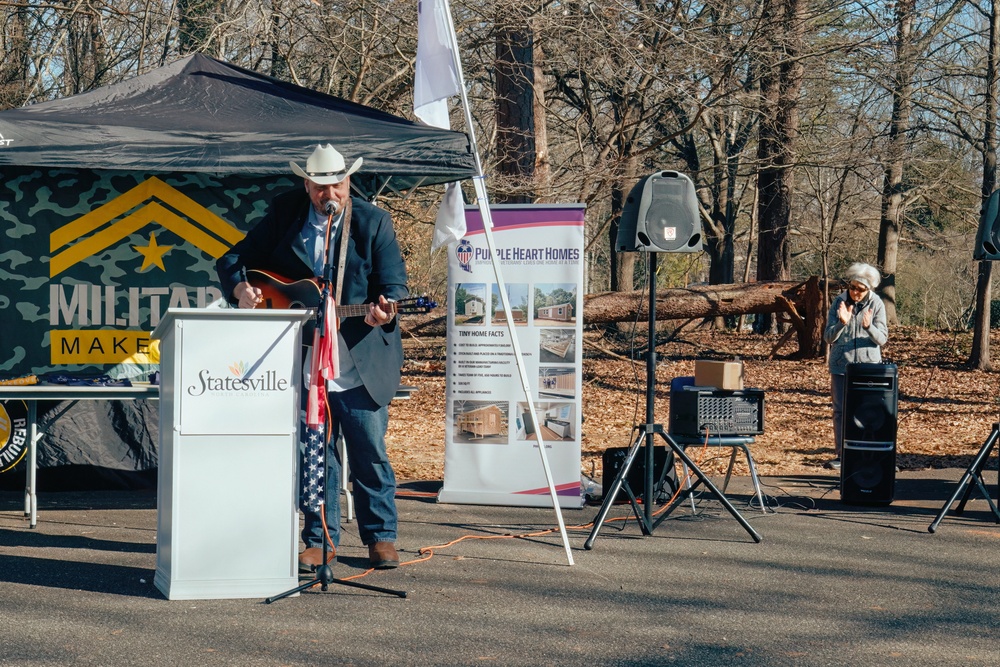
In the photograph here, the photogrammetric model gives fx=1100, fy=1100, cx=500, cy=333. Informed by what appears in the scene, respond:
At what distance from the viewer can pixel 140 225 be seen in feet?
25.3

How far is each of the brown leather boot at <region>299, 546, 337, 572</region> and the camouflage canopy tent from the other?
2.55 m

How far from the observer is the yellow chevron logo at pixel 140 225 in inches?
300

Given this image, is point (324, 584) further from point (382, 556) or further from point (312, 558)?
point (382, 556)

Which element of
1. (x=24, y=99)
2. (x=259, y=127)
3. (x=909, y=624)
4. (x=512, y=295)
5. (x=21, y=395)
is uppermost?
(x=24, y=99)

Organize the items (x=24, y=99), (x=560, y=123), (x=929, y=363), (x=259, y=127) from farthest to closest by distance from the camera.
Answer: (x=929, y=363), (x=560, y=123), (x=24, y=99), (x=259, y=127)

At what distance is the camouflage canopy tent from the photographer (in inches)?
279

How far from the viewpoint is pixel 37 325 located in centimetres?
756

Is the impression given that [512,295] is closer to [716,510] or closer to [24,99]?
[716,510]

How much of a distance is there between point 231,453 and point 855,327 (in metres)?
5.51

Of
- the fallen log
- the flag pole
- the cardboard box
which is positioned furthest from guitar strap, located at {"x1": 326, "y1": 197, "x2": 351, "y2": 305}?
the fallen log

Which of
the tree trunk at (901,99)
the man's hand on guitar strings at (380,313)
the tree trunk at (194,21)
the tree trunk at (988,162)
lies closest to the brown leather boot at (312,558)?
the man's hand on guitar strings at (380,313)

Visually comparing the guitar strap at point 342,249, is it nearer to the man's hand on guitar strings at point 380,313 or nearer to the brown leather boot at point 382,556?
the man's hand on guitar strings at point 380,313

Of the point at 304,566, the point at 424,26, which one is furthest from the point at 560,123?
the point at 304,566

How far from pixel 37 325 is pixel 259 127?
6.91ft
